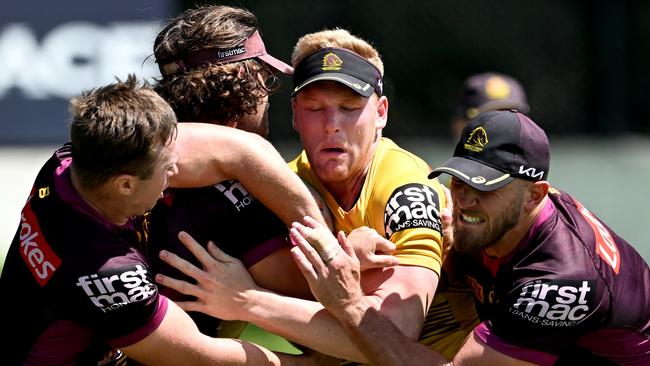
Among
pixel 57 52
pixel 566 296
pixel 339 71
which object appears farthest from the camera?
pixel 57 52

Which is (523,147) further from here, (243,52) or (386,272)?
(243,52)

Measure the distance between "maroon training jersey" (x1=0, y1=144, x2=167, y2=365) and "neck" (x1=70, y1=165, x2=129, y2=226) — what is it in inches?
0.9

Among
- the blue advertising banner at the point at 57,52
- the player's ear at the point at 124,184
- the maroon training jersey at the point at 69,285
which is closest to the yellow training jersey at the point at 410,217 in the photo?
the maroon training jersey at the point at 69,285

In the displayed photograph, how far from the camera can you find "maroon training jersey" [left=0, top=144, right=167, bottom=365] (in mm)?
4191

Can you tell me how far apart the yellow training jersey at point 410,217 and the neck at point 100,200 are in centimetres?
109

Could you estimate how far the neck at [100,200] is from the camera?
4242mm

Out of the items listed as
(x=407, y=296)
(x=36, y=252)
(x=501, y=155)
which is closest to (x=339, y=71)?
(x=501, y=155)

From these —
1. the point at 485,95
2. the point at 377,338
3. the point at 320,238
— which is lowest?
the point at 485,95

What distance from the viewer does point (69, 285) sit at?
13.8 ft

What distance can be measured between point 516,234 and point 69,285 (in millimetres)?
1769

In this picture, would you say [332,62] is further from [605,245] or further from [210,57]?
[605,245]

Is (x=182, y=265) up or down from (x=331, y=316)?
up

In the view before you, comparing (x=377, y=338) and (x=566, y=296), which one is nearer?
(x=566, y=296)

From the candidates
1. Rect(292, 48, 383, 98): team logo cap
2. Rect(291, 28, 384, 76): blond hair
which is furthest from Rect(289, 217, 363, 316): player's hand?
Rect(291, 28, 384, 76): blond hair
